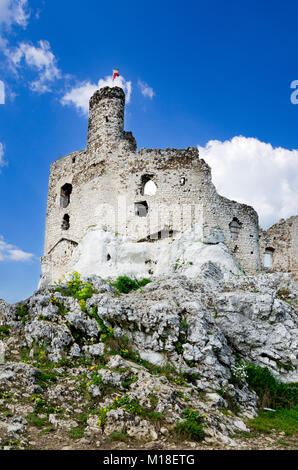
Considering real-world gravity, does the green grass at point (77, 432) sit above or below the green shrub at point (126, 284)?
below

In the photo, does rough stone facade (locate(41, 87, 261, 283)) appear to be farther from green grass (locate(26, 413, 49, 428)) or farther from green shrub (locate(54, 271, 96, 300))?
green grass (locate(26, 413, 49, 428))

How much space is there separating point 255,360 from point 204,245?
7.55m

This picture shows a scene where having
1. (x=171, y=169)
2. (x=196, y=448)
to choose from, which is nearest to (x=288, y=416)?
(x=196, y=448)

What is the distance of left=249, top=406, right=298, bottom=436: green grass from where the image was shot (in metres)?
9.13

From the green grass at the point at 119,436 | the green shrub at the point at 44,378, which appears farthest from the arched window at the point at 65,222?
the green grass at the point at 119,436

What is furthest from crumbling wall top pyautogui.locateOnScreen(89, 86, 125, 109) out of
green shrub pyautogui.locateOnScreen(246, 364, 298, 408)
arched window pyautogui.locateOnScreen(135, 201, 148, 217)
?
green shrub pyautogui.locateOnScreen(246, 364, 298, 408)

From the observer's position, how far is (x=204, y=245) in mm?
19172

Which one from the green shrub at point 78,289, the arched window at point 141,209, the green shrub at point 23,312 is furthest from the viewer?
the arched window at point 141,209

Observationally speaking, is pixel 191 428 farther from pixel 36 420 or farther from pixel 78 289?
pixel 78 289

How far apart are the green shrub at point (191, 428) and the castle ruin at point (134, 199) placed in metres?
11.9

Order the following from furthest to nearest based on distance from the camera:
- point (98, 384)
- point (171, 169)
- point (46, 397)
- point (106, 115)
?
point (106, 115)
point (171, 169)
point (98, 384)
point (46, 397)

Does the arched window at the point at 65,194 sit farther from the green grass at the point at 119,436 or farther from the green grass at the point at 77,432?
the green grass at the point at 119,436

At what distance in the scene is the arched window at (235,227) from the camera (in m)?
21.3

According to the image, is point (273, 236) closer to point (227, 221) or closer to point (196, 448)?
point (227, 221)
